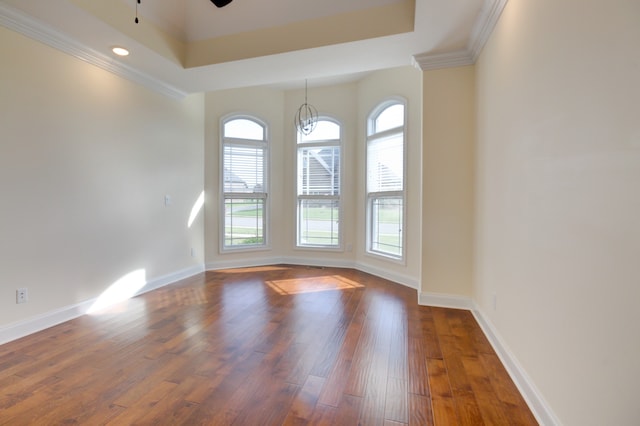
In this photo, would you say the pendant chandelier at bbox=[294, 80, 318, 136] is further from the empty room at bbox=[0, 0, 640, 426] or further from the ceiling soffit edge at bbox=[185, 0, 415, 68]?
the ceiling soffit edge at bbox=[185, 0, 415, 68]

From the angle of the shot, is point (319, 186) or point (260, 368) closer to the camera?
point (260, 368)

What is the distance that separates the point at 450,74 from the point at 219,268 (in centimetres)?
416

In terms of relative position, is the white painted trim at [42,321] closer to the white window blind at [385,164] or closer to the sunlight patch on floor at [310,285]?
the sunlight patch on floor at [310,285]

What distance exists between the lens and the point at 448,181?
10.3 ft

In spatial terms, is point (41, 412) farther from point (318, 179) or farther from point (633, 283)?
point (318, 179)

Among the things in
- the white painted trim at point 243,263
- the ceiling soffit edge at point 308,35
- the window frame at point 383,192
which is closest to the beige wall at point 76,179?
the white painted trim at point 243,263

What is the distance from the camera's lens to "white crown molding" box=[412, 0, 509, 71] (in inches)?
90.0

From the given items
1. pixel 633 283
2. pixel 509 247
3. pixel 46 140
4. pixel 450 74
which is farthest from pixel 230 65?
pixel 633 283

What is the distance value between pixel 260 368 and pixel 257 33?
3.03 metres

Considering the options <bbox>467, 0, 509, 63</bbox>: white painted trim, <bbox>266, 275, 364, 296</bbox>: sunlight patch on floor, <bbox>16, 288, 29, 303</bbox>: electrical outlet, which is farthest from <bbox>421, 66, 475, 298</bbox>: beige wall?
<bbox>16, 288, 29, 303</bbox>: electrical outlet

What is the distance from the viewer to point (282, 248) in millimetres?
5344

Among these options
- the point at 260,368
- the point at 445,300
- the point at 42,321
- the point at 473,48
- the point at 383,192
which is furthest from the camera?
the point at 383,192

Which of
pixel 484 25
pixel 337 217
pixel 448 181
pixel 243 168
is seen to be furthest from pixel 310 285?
pixel 484 25

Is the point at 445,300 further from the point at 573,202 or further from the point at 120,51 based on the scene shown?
the point at 120,51
